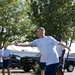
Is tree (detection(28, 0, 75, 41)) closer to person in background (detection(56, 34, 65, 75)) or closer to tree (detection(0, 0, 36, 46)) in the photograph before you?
tree (detection(0, 0, 36, 46))

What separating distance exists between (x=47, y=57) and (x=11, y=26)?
3016 centimetres

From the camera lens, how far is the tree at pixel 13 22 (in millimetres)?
38562

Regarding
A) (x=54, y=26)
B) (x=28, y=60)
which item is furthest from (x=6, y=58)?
(x=54, y=26)

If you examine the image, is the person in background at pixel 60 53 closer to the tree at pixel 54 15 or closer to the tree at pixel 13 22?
the tree at pixel 54 15

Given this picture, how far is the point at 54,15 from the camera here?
97.7ft

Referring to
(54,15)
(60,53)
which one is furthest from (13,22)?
(60,53)

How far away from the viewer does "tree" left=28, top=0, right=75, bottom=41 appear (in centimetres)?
2986

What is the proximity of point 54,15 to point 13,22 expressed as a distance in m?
10.1

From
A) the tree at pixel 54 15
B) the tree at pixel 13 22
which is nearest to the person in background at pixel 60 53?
the tree at pixel 54 15

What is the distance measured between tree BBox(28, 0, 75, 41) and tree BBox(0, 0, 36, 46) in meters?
6.75

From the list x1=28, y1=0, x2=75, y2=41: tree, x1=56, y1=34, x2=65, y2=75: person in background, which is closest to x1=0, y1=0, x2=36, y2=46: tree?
x1=28, y1=0, x2=75, y2=41: tree

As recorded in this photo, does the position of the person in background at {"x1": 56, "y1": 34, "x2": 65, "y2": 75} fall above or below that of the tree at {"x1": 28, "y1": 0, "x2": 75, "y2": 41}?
below

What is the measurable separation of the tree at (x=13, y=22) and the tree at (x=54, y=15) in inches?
266

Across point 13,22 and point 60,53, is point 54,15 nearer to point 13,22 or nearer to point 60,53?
point 13,22
